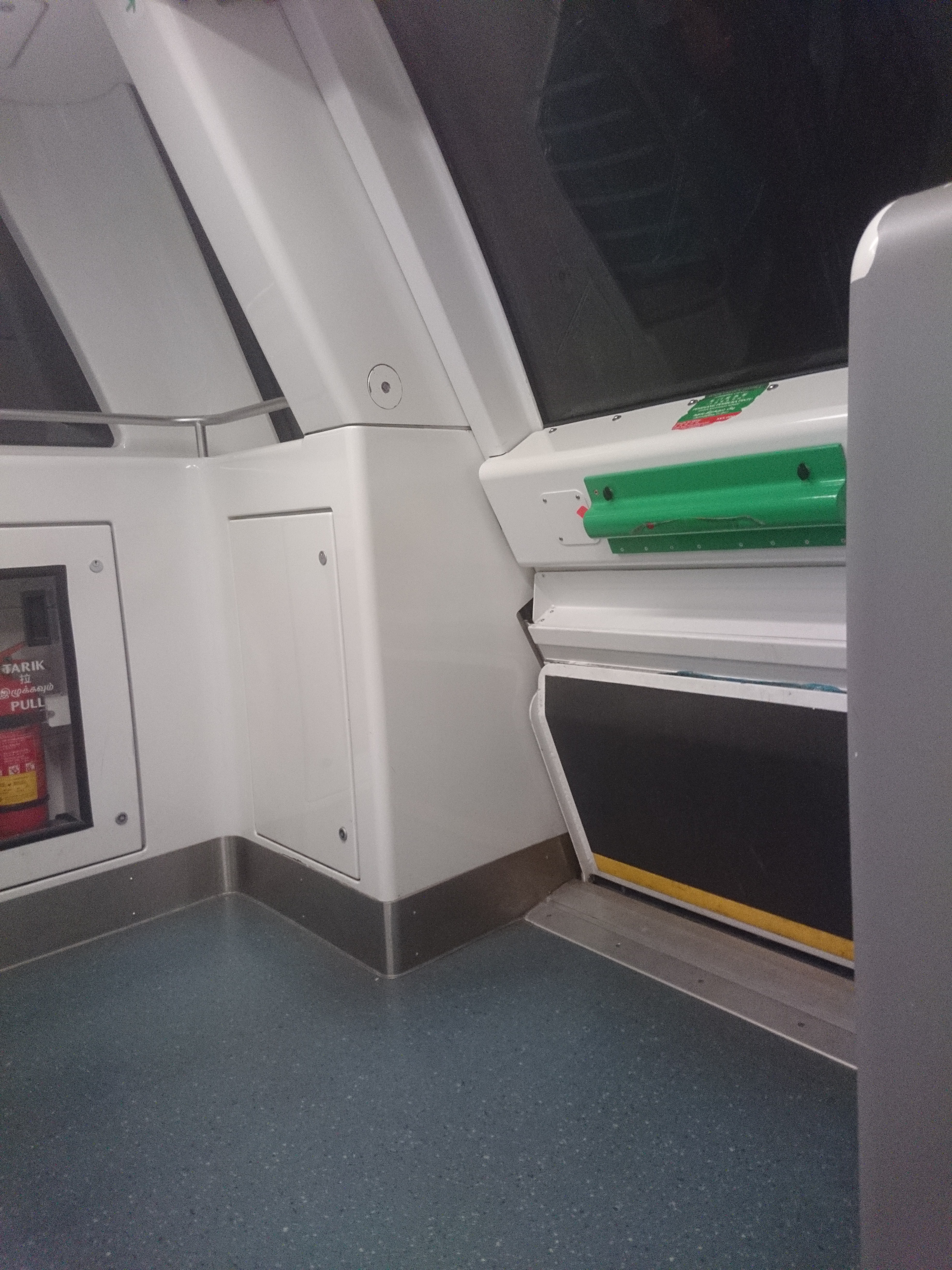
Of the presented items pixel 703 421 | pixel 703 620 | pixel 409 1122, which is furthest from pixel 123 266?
pixel 409 1122

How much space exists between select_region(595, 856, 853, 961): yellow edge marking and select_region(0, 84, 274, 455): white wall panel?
143cm

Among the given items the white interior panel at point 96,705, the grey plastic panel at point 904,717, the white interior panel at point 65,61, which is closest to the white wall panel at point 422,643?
the white interior panel at point 96,705

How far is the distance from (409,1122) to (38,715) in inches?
47.7

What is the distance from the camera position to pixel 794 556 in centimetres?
141

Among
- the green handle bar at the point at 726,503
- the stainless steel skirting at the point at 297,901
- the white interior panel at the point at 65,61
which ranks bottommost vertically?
the stainless steel skirting at the point at 297,901

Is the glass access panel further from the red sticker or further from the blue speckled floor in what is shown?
the red sticker

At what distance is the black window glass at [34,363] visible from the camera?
1.99 m

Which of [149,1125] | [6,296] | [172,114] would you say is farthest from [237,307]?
[149,1125]

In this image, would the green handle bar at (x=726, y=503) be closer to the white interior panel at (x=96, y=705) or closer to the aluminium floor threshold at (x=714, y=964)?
the aluminium floor threshold at (x=714, y=964)

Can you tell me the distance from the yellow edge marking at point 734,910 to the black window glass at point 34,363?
157 cm

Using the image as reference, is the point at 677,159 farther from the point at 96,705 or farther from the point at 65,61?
the point at 96,705

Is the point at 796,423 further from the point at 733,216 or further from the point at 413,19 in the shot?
the point at 413,19

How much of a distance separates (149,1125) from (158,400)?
165 centimetres

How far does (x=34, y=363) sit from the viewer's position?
6.66 ft
